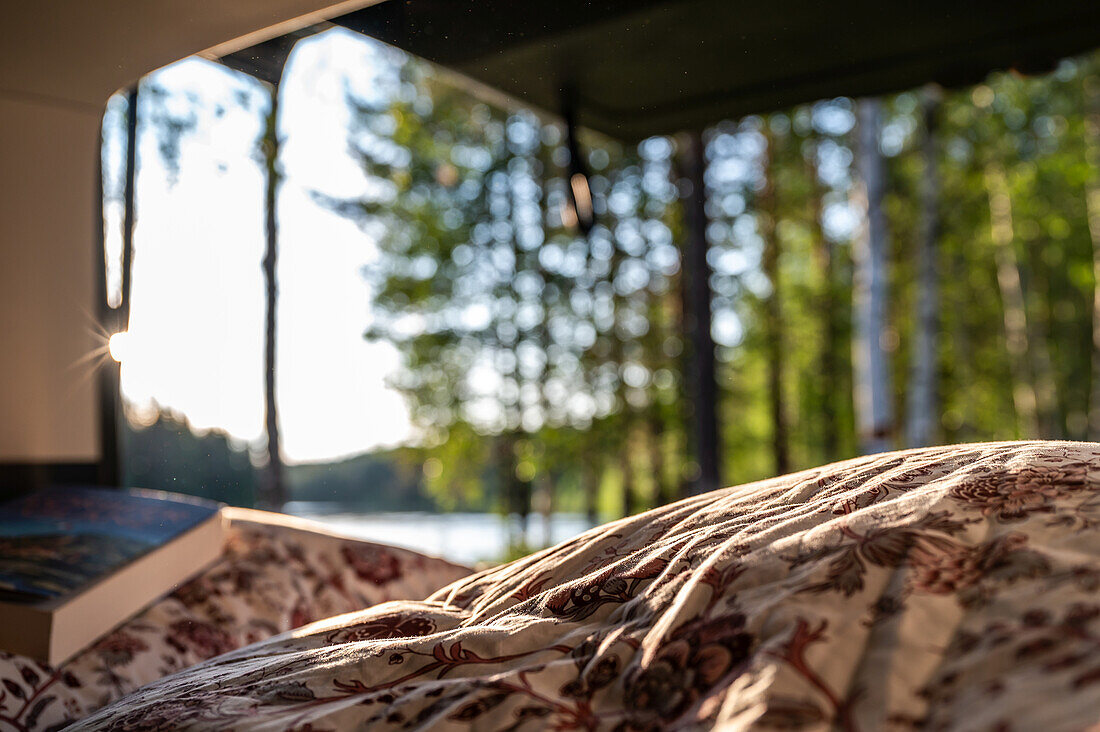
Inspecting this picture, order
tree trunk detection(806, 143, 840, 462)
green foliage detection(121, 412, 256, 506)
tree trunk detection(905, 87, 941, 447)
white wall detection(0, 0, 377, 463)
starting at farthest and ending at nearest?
tree trunk detection(806, 143, 840, 462) → tree trunk detection(905, 87, 941, 447) → green foliage detection(121, 412, 256, 506) → white wall detection(0, 0, 377, 463)

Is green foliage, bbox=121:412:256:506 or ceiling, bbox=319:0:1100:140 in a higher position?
ceiling, bbox=319:0:1100:140

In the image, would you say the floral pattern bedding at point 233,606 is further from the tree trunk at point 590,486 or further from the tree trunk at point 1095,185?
the tree trunk at point 590,486

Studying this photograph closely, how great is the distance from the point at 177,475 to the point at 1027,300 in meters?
8.01

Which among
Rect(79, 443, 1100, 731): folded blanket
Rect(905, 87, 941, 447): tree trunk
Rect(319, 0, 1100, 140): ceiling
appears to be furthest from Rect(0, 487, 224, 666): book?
Rect(905, 87, 941, 447): tree trunk

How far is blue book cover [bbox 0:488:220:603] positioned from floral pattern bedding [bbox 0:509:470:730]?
6 cm

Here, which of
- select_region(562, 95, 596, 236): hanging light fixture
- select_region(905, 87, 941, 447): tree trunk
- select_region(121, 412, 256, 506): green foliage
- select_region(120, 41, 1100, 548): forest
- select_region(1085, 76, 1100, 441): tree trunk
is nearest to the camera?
select_region(121, 412, 256, 506): green foliage

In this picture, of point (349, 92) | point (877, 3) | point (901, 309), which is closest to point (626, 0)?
point (877, 3)

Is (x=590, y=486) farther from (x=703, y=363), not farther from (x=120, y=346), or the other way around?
(x=120, y=346)

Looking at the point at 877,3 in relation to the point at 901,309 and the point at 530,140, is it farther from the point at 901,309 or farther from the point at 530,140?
the point at 901,309

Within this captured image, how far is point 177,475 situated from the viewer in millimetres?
1055

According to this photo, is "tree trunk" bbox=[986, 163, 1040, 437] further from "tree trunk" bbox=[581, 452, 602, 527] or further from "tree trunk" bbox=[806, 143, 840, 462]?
"tree trunk" bbox=[581, 452, 602, 527]

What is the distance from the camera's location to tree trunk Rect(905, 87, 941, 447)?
13.8 ft

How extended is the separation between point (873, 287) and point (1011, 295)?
3086 millimetres

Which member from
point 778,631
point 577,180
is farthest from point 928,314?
point 778,631
